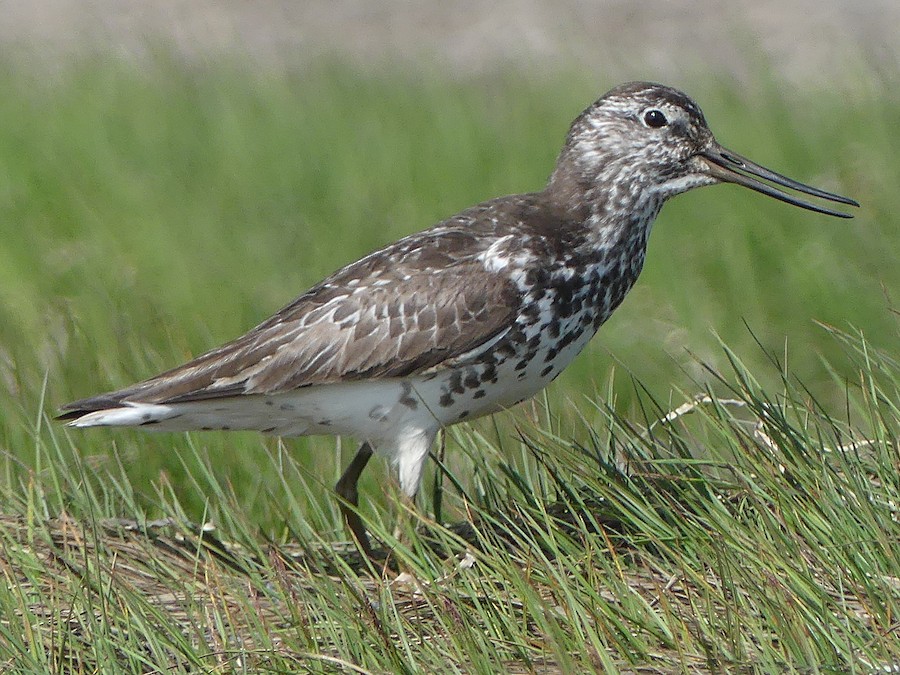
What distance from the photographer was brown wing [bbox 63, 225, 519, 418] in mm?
5949

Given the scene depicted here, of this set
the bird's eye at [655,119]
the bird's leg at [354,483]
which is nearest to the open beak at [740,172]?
the bird's eye at [655,119]

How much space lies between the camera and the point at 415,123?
1272 centimetres

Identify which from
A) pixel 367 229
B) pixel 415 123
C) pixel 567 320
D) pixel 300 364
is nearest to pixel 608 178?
pixel 567 320

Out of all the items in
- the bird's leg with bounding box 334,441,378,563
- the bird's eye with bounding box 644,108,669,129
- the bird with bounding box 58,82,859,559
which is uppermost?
the bird's eye with bounding box 644,108,669,129

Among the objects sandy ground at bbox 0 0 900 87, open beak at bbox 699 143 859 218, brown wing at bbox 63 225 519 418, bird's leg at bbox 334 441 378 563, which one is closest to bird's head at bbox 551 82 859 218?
open beak at bbox 699 143 859 218

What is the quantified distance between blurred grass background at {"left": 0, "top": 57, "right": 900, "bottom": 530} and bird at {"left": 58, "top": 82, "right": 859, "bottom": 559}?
0.55m

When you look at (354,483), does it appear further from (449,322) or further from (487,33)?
(487,33)

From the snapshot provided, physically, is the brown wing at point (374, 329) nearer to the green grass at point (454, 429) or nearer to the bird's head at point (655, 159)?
the green grass at point (454, 429)

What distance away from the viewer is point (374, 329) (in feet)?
20.0

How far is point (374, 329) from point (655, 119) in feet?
5.13

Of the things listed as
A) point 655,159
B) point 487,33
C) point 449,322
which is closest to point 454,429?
point 449,322

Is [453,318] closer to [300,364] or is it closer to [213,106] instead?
[300,364]

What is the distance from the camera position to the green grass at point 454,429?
451 centimetres

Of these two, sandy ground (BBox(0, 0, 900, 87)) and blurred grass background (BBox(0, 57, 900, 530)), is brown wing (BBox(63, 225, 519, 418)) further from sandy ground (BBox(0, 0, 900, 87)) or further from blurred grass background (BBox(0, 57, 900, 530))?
sandy ground (BBox(0, 0, 900, 87))
